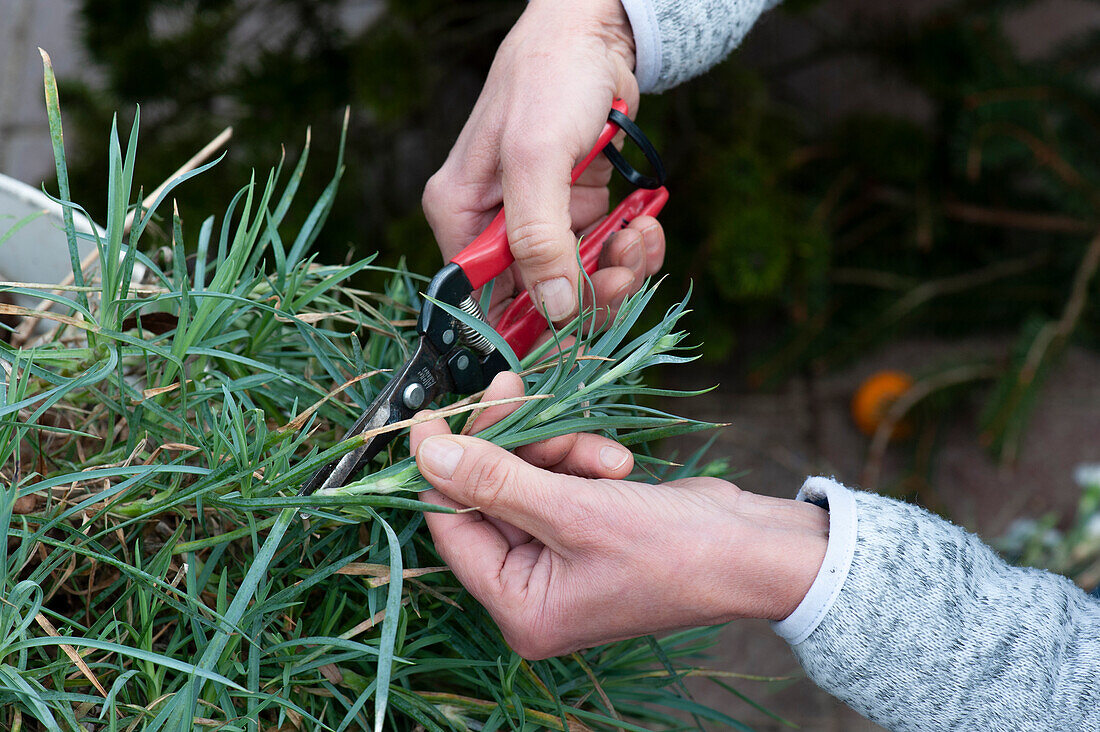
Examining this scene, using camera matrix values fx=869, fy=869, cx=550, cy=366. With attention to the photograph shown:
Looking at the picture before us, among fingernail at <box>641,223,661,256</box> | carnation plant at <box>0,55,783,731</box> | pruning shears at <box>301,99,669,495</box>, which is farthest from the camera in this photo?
fingernail at <box>641,223,661,256</box>

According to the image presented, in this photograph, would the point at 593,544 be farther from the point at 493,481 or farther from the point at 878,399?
the point at 878,399

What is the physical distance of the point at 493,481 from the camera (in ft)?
1.69

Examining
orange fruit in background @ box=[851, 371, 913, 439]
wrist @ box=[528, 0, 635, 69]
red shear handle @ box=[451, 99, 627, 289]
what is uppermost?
wrist @ box=[528, 0, 635, 69]

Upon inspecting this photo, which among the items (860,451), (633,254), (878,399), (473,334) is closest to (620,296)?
(633,254)

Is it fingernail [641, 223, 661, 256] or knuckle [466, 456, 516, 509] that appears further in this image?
fingernail [641, 223, 661, 256]

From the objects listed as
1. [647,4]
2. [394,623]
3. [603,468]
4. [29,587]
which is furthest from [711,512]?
[647,4]

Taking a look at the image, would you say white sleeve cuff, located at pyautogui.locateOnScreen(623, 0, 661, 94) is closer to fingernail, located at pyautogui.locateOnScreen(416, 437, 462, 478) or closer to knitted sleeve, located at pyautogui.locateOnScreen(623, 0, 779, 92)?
knitted sleeve, located at pyautogui.locateOnScreen(623, 0, 779, 92)

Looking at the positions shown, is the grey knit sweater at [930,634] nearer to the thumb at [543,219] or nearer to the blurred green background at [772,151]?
the thumb at [543,219]

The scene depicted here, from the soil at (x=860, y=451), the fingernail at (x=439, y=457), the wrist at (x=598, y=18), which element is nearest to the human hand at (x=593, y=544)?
the fingernail at (x=439, y=457)

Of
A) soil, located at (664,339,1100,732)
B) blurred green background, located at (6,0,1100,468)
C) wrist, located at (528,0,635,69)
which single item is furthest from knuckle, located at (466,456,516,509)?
soil, located at (664,339,1100,732)

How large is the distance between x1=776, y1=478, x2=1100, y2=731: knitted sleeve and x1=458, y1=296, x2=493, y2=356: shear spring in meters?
0.27

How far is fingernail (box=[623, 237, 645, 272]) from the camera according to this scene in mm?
764

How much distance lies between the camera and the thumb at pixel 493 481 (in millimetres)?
498

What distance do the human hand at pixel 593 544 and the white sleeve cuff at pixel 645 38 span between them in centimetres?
45
